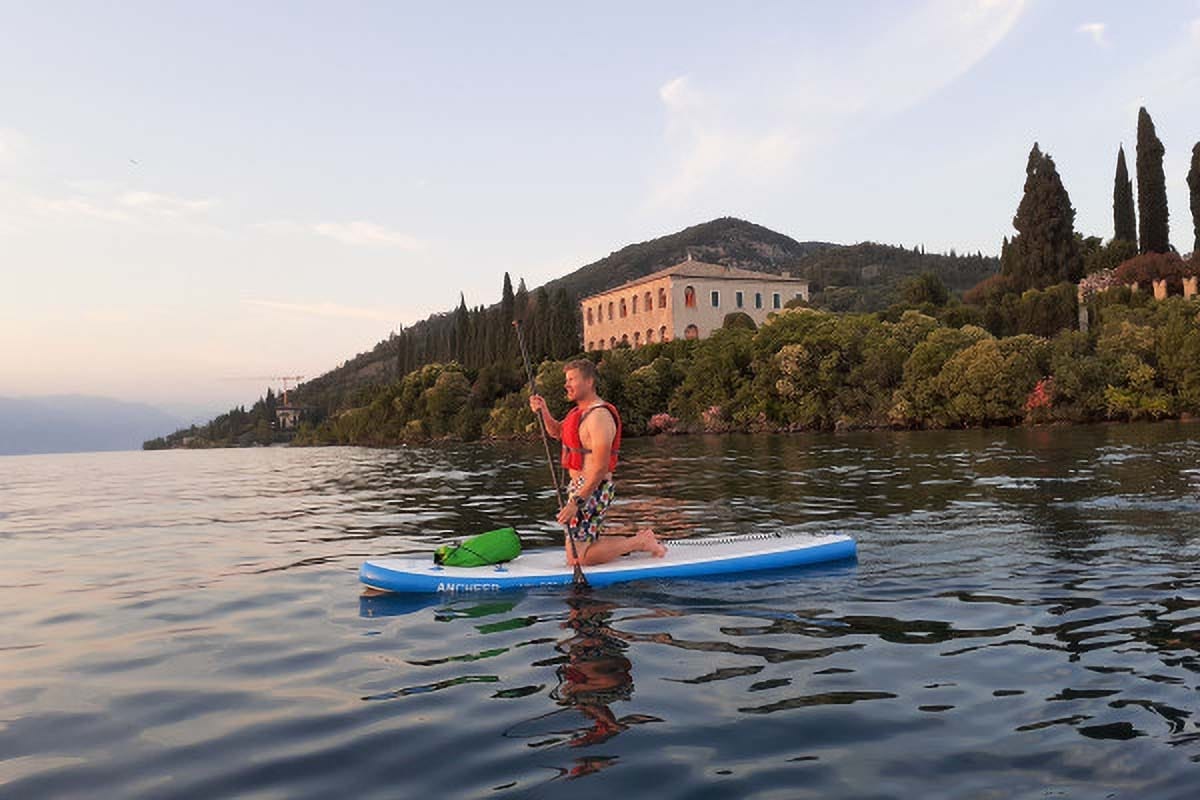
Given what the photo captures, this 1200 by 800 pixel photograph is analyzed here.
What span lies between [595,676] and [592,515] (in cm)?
371

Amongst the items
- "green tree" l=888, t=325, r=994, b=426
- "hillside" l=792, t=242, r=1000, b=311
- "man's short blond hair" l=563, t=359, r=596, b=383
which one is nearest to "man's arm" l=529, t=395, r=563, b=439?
"man's short blond hair" l=563, t=359, r=596, b=383

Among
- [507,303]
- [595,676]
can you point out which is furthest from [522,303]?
[595,676]

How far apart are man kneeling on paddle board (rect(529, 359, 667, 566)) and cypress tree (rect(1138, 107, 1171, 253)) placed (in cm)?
7827

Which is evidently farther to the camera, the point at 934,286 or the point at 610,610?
the point at 934,286

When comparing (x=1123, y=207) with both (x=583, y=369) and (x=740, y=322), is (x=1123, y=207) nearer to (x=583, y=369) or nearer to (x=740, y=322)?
(x=740, y=322)

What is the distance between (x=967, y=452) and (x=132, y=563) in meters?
26.6

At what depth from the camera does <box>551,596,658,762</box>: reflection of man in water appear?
18.5 ft

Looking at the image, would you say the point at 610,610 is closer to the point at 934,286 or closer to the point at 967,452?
the point at 967,452

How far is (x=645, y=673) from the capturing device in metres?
6.81

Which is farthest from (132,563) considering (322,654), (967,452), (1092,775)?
(967,452)

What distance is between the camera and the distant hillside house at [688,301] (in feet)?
320

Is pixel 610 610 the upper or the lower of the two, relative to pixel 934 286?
lower

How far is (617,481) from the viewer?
2691 cm

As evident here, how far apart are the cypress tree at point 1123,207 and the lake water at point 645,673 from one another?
7607 cm
